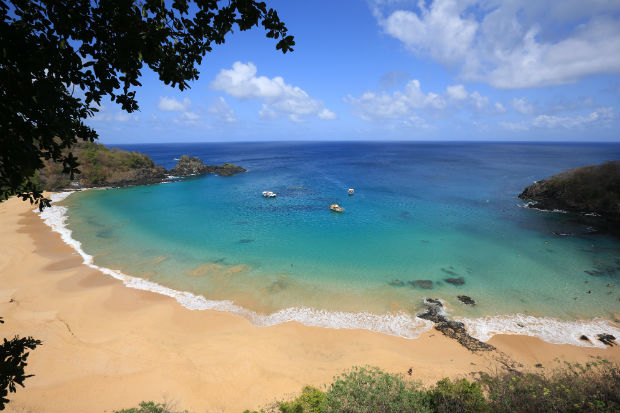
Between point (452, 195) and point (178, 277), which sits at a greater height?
point (452, 195)

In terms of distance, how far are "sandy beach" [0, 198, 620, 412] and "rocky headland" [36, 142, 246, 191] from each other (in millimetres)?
48020

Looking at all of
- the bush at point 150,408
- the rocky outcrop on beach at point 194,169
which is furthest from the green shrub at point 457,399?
the rocky outcrop on beach at point 194,169

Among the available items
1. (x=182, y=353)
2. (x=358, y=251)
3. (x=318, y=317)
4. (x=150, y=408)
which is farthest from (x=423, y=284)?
(x=150, y=408)

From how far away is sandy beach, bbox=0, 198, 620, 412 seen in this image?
11797 millimetres

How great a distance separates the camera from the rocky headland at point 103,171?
55.2 m

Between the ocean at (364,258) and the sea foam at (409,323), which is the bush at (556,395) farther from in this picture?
the ocean at (364,258)

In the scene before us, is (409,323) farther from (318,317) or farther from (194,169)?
(194,169)

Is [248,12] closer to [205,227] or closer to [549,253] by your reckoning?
[205,227]

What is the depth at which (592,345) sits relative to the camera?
15328mm

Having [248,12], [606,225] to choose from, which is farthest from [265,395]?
[606,225]

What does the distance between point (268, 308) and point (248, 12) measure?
17.9m

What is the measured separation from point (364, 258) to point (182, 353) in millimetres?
17067

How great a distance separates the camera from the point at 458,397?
9.65 metres

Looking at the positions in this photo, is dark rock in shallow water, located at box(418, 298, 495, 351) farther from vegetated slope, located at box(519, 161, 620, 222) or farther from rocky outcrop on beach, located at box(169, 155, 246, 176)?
rocky outcrop on beach, located at box(169, 155, 246, 176)
